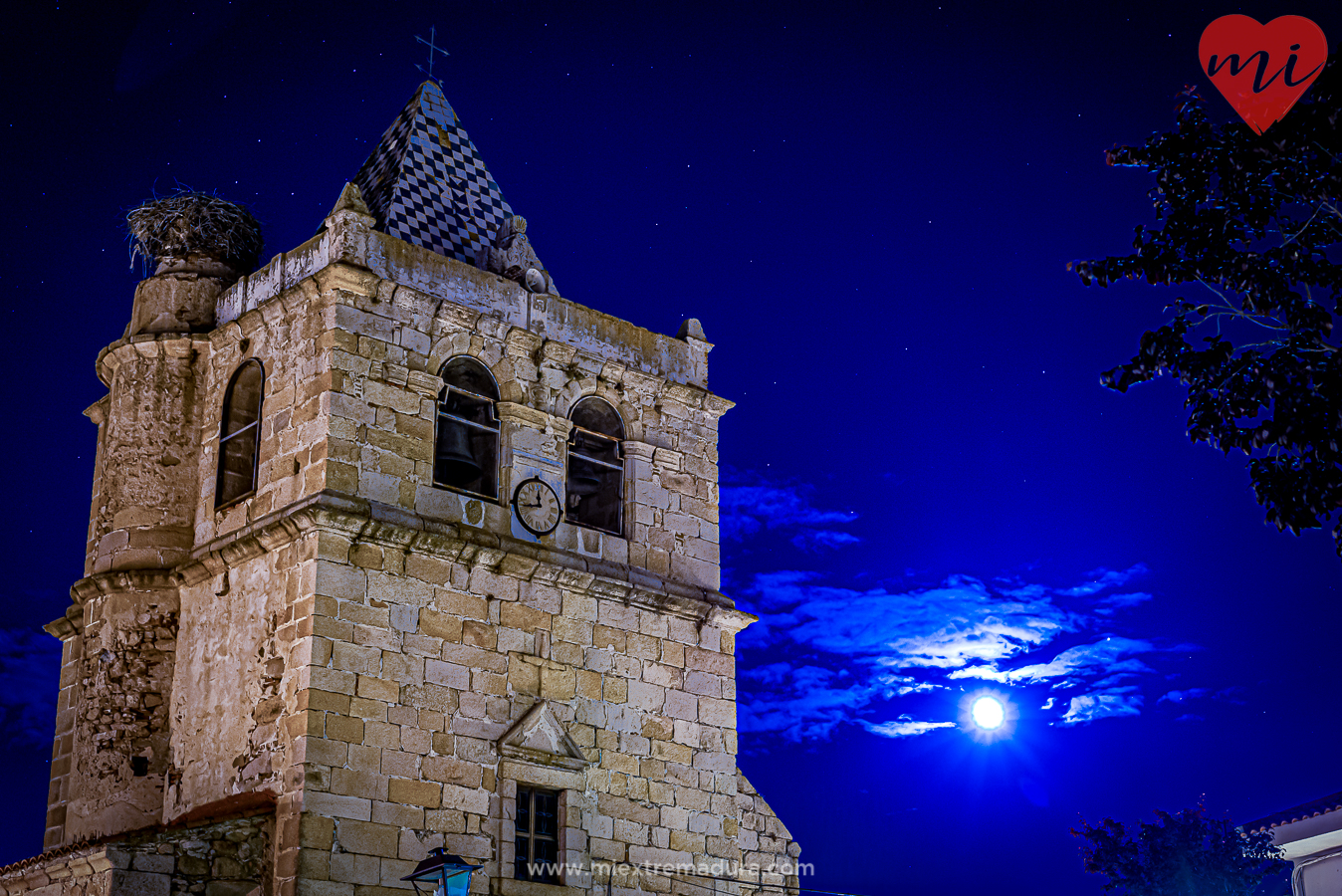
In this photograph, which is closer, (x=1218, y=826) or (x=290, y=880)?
(x=290, y=880)

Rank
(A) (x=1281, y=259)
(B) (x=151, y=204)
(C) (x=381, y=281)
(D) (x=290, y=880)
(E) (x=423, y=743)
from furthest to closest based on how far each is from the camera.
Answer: (B) (x=151, y=204) → (C) (x=381, y=281) → (E) (x=423, y=743) → (D) (x=290, y=880) → (A) (x=1281, y=259)

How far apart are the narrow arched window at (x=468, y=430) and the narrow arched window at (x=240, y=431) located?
1.96 meters

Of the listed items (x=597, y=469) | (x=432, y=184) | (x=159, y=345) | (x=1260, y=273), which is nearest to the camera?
(x=1260, y=273)

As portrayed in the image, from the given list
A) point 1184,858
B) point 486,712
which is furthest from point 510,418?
point 1184,858

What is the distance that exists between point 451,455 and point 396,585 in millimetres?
1664

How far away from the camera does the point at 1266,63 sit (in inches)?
420

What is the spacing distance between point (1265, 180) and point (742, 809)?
885 cm

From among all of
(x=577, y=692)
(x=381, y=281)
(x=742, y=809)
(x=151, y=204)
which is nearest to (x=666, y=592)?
(x=577, y=692)

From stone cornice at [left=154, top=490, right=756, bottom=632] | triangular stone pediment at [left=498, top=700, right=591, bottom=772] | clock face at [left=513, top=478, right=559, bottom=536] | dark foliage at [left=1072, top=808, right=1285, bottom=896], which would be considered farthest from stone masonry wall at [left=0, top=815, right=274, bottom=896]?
dark foliage at [left=1072, top=808, right=1285, bottom=896]

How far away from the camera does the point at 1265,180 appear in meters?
10.6

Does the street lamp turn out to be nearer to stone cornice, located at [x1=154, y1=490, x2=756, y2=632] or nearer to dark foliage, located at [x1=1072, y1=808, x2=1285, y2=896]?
stone cornice, located at [x1=154, y1=490, x2=756, y2=632]

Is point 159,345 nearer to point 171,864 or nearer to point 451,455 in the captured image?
point 451,455

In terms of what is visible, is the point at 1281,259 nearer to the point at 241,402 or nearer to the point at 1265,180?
the point at 1265,180

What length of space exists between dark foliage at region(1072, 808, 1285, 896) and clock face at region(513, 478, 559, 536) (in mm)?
16496
